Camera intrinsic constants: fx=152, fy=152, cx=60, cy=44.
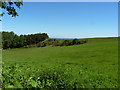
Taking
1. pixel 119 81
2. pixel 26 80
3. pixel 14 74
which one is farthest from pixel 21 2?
pixel 119 81

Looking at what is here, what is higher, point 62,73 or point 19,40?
point 19,40

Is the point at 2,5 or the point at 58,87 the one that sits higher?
the point at 2,5

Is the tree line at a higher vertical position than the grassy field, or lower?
higher

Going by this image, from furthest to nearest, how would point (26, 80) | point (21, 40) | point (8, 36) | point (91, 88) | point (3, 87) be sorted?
point (8, 36) < point (21, 40) < point (91, 88) < point (26, 80) < point (3, 87)

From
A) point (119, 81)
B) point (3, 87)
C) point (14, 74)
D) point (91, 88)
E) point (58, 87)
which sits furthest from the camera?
point (119, 81)

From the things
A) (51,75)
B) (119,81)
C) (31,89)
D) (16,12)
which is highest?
(16,12)

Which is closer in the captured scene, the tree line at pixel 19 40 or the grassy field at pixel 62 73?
the grassy field at pixel 62 73

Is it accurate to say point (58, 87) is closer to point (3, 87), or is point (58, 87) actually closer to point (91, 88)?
point (91, 88)

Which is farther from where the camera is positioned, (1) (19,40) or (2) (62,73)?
(1) (19,40)

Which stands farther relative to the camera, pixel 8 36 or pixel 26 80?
pixel 8 36

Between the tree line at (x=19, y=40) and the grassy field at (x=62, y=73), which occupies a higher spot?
the tree line at (x=19, y=40)

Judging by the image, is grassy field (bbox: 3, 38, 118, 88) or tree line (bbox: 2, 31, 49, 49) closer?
→ grassy field (bbox: 3, 38, 118, 88)

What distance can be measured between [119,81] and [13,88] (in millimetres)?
13149

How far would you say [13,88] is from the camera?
528 centimetres
